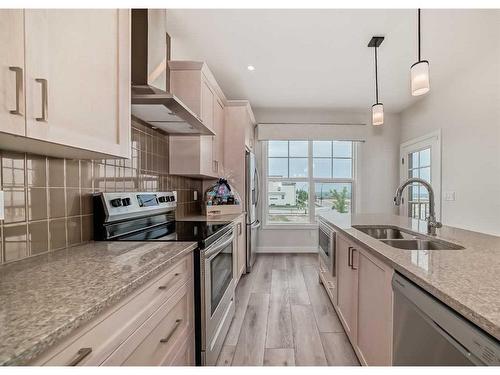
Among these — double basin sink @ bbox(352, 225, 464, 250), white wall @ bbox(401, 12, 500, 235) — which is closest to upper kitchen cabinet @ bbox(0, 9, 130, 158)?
double basin sink @ bbox(352, 225, 464, 250)

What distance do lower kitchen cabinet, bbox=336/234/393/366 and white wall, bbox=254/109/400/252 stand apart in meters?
2.62

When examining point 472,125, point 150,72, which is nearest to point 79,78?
point 150,72

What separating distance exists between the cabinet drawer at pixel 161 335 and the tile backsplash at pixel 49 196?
602 millimetres

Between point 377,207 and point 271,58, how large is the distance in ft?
10.7

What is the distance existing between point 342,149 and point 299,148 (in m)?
0.77

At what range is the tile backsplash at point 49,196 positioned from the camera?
3.42 ft

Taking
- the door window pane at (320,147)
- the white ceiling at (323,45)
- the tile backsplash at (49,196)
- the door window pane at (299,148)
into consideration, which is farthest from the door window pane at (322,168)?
the tile backsplash at (49,196)

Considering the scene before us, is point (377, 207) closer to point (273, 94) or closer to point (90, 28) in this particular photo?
point (273, 94)

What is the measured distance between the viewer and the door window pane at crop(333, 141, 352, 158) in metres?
4.76

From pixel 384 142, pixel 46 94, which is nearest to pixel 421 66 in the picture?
pixel 46 94

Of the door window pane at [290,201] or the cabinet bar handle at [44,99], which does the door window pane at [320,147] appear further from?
the cabinet bar handle at [44,99]

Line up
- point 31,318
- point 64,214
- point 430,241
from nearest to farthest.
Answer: point 31,318, point 64,214, point 430,241

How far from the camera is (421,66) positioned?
6.14ft

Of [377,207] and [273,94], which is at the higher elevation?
[273,94]
